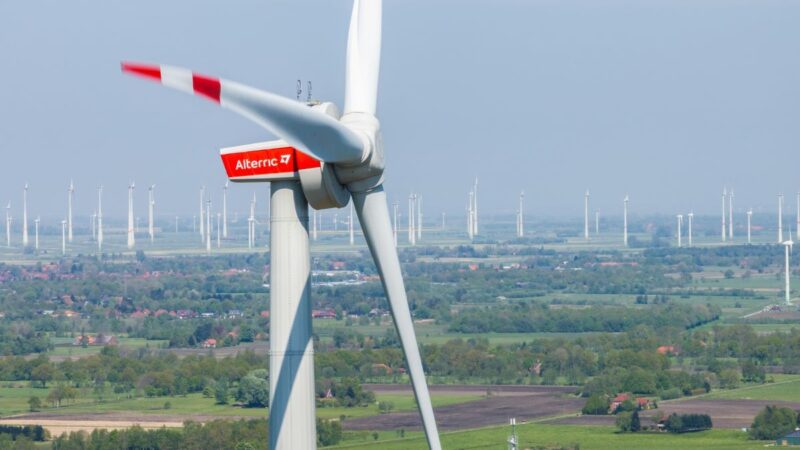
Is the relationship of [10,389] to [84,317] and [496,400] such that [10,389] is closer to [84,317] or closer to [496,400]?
[496,400]

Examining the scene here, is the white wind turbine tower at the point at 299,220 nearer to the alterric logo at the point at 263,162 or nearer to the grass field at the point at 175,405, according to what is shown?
the alterric logo at the point at 263,162

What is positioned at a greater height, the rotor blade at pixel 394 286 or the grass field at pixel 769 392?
the rotor blade at pixel 394 286

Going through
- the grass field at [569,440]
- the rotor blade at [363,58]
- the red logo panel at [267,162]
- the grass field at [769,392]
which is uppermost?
the rotor blade at [363,58]

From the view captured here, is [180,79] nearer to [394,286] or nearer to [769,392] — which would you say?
[394,286]

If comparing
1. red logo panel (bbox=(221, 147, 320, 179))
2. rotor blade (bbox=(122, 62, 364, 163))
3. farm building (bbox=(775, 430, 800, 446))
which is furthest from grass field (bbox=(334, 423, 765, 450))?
rotor blade (bbox=(122, 62, 364, 163))

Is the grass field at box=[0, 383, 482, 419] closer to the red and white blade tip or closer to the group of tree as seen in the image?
the group of tree

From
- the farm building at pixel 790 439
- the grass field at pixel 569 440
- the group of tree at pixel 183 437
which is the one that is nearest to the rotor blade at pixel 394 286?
the group of tree at pixel 183 437

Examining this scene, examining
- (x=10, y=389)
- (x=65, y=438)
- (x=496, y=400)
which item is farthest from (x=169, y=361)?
(x=65, y=438)
